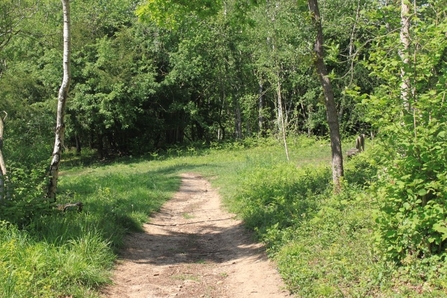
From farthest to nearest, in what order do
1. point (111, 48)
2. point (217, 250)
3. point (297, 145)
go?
point (111, 48)
point (297, 145)
point (217, 250)

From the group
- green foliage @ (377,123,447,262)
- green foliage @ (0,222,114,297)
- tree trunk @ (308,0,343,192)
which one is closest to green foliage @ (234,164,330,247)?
tree trunk @ (308,0,343,192)

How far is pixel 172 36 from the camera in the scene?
31.4 metres

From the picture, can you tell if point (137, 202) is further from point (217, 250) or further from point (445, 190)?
point (445, 190)

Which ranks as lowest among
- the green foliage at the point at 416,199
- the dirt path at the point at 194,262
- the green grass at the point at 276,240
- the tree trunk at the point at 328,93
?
the dirt path at the point at 194,262

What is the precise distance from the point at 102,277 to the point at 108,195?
5759mm

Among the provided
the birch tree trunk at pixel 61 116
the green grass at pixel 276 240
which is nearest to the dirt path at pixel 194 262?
the green grass at pixel 276 240

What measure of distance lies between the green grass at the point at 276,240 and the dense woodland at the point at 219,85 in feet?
1.71

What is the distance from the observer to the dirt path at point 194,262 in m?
6.56

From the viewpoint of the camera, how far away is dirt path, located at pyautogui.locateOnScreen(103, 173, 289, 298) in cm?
656

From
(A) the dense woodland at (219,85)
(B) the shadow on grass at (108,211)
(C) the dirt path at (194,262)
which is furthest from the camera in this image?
(B) the shadow on grass at (108,211)

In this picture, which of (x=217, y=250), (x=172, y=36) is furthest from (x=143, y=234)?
(x=172, y=36)

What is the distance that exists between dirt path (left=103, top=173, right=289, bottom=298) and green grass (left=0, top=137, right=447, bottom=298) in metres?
0.26

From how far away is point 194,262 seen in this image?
8.00 meters

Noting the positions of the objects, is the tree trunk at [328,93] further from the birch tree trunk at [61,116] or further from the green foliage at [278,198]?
the birch tree trunk at [61,116]
